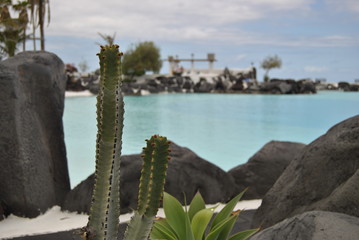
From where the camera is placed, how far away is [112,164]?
8.64ft

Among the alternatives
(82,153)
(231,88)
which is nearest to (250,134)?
(82,153)

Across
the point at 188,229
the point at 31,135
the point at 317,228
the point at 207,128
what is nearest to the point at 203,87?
the point at 207,128

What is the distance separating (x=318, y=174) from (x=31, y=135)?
343cm

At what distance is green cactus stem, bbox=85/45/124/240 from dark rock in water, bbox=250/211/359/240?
956 mm

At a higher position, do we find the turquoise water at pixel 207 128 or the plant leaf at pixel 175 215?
the plant leaf at pixel 175 215

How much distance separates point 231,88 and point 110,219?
45.0 metres

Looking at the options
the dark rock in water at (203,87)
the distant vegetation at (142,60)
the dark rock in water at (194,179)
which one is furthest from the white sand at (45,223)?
the distant vegetation at (142,60)

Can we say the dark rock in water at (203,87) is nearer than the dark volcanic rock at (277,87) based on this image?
No

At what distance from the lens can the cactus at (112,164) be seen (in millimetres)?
2539

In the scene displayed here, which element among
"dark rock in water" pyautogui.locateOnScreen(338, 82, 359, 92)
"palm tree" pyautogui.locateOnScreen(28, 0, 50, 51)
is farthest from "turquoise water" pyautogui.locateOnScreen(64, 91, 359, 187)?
"dark rock in water" pyautogui.locateOnScreen(338, 82, 359, 92)

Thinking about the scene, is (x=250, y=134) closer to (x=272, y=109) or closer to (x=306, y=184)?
(x=272, y=109)

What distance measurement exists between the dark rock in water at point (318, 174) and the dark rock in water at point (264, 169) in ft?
8.09

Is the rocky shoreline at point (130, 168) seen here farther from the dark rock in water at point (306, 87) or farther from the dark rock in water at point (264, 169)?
the dark rock in water at point (306, 87)

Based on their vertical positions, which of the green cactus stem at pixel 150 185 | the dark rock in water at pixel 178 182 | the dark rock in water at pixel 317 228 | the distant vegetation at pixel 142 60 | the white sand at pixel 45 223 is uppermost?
the distant vegetation at pixel 142 60
